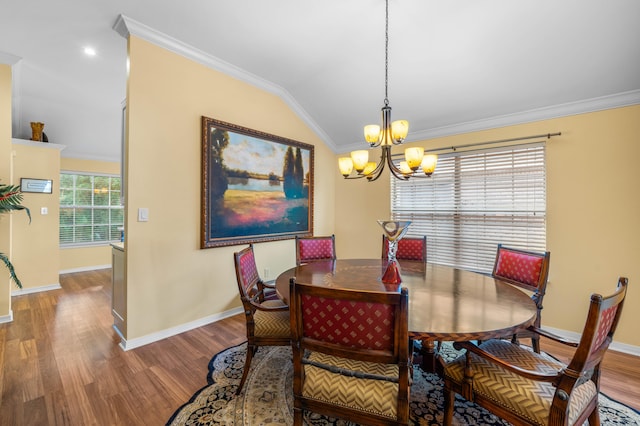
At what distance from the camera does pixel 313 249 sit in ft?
10.3

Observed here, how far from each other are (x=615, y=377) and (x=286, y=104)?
14.4ft

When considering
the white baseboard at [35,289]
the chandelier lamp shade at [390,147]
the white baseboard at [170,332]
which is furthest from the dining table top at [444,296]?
the white baseboard at [35,289]

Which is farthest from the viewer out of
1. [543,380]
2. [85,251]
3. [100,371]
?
[85,251]

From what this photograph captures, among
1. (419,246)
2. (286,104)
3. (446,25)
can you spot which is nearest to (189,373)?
(419,246)

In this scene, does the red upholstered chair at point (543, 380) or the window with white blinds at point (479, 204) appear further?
the window with white blinds at point (479, 204)

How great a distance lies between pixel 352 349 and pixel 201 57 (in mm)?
3232

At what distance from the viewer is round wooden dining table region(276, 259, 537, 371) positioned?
53.2 inches

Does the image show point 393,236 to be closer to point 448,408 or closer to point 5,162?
point 448,408

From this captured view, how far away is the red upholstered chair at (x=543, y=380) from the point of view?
3.71ft

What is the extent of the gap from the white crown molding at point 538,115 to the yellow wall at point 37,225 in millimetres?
5714

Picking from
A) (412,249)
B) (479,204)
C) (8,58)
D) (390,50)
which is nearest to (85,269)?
(8,58)

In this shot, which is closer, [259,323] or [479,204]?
[259,323]

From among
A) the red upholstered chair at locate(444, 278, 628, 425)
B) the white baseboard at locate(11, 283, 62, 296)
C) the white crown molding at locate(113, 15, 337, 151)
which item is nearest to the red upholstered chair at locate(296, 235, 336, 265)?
the red upholstered chair at locate(444, 278, 628, 425)

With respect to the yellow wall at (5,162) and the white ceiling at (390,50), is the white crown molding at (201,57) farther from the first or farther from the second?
the yellow wall at (5,162)
